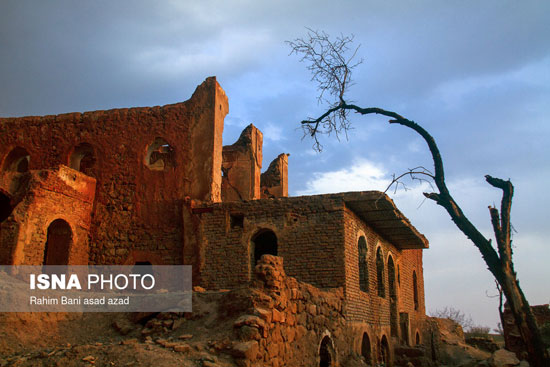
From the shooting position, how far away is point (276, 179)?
941 inches

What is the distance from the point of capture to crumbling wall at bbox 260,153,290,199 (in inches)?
930

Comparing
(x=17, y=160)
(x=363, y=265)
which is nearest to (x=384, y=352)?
(x=363, y=265)

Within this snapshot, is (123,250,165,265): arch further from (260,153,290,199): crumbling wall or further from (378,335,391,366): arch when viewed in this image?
(260,153,290,199): crumbling wall

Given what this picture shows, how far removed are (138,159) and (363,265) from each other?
7373mm

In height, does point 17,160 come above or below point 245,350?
above

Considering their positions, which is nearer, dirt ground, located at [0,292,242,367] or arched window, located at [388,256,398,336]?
dirt ground, located at [0,292,242,367]

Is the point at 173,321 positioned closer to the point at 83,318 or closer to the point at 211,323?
the point at 211,323

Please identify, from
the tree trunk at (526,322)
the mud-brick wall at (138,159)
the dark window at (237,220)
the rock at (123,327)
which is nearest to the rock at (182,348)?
the rock at (123,327)

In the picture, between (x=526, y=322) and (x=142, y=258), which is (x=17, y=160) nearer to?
(x=142, y=258)

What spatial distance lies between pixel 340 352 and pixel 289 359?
9.73 feet

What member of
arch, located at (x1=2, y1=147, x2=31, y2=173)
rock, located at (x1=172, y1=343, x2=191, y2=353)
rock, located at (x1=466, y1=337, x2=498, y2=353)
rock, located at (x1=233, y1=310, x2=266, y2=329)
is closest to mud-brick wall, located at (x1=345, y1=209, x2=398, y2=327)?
rock, located at (x1=233, y1=310, x2=266, y2=329)

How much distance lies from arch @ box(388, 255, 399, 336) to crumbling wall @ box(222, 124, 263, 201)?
20.5 feet

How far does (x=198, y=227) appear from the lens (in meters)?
13.6

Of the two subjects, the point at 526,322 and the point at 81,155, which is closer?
the point at 526,322
